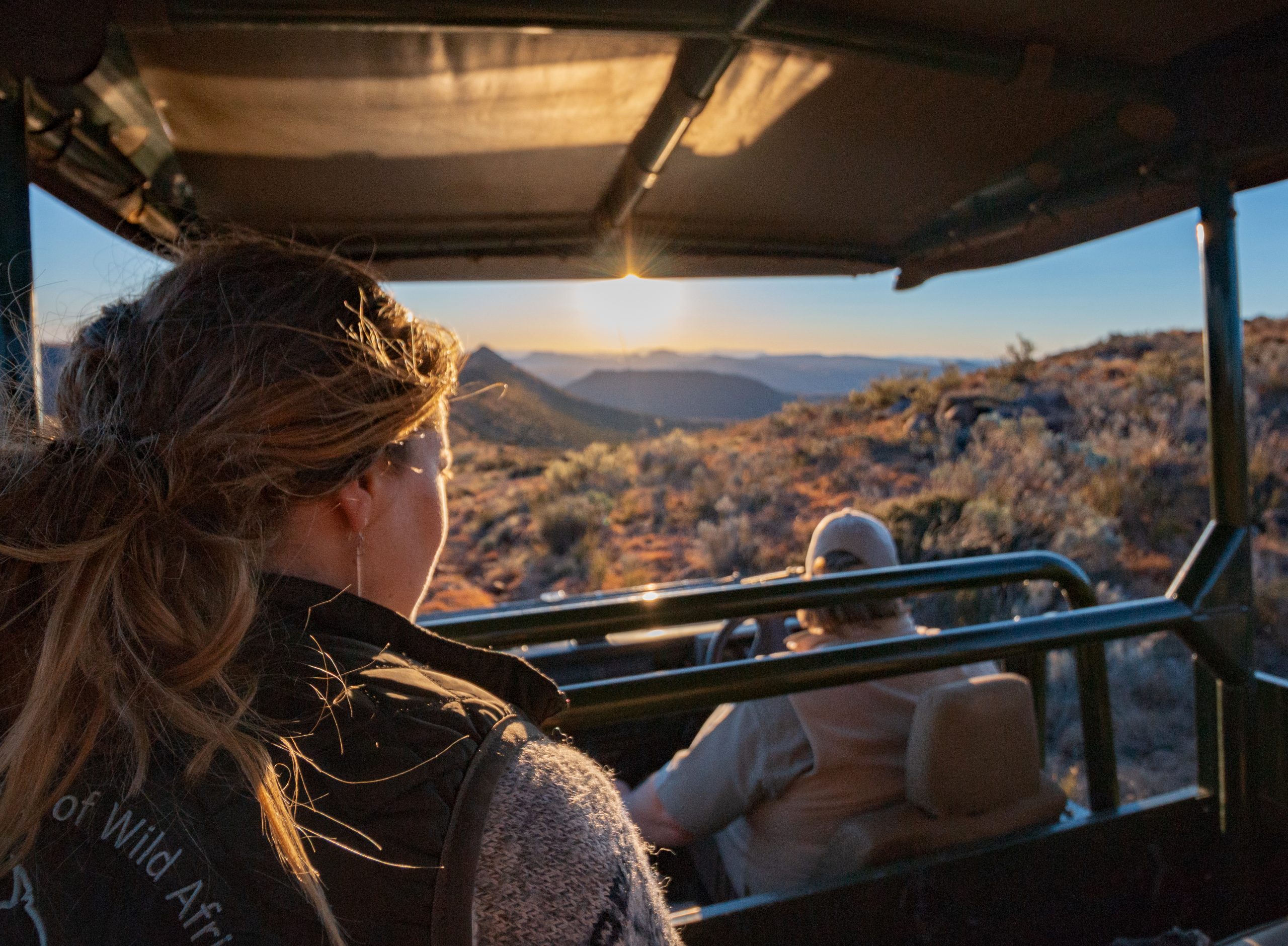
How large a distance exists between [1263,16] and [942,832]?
1.82m

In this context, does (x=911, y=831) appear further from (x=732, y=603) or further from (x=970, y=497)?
(x=970, y=497)

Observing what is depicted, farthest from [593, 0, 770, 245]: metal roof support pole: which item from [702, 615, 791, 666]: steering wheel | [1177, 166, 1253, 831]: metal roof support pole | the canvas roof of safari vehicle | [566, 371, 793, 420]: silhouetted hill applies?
[566, 371, 793, 420]: silhouetted hill

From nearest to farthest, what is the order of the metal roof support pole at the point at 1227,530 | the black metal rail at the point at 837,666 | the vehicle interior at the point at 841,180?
the black metal rail at the point at 837,666, the vehicle interior at the point at 841,180, the metal roof support pole at the point at 1227,530

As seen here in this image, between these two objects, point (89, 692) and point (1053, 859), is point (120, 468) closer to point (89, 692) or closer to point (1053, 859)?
point (89, 692)

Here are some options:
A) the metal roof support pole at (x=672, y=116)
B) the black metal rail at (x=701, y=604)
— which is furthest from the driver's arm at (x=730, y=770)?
the metal roof support pole at (x=672, y=116)

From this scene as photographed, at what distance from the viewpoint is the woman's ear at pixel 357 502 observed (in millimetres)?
1016

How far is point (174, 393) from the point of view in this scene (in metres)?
0.94

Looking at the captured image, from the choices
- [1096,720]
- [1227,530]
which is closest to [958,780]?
[1096,720]

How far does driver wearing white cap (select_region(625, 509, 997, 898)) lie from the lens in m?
2.06

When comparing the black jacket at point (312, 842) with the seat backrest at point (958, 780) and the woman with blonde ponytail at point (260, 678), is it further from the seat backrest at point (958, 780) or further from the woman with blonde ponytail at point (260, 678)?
the seat backrest at point (958, 780)

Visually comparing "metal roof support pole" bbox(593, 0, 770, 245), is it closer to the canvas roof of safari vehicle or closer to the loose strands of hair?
the canvas roof of safari vehicle

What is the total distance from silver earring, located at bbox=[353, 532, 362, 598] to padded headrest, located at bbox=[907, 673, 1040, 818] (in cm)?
127

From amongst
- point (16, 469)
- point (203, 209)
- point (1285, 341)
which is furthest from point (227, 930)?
point (1285, 341)

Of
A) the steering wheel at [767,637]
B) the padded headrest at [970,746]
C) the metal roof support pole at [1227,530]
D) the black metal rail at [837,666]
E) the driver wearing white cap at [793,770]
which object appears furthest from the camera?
the steering wheel at [767,637]
